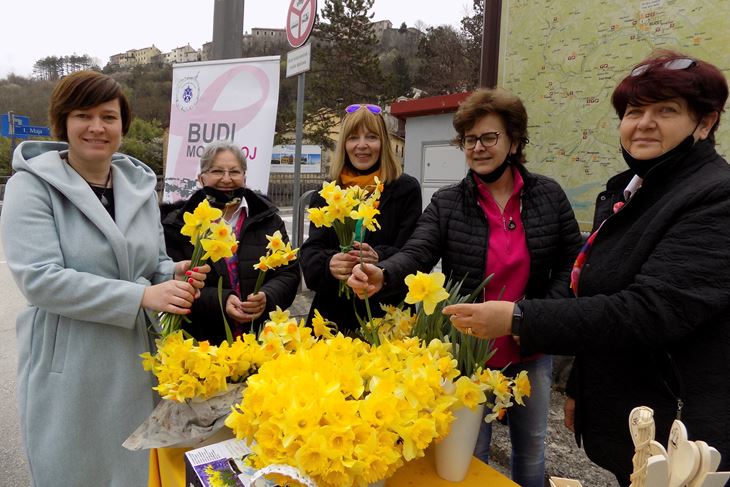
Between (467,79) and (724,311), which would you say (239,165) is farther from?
(467,79)

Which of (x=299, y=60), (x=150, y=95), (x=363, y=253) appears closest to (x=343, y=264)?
(x=363, y=253)

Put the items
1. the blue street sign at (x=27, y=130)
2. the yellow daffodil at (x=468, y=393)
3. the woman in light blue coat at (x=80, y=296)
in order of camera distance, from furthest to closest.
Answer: the blue street sign at (x=27, y=130)
the woman in light blue coat at (x=80, y=296)
the yellow daffodil at (x=468, y=393)

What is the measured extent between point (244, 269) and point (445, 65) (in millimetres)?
18631

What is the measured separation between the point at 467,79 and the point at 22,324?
695 inches

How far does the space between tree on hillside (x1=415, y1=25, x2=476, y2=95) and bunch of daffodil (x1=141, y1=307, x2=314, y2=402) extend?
54.8ft

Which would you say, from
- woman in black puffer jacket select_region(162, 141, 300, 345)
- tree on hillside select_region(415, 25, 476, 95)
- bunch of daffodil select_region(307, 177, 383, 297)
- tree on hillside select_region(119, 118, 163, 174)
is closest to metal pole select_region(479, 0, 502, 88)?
woman in black puffer jacket select_region(162, 141, 300, 345)

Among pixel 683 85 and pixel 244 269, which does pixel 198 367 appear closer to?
pixel 244 269

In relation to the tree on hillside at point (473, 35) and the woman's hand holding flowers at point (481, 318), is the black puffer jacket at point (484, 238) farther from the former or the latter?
the tree on hillside at point (473, 35)

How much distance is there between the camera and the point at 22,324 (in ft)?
5.43

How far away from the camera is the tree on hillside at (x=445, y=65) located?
1798 cm

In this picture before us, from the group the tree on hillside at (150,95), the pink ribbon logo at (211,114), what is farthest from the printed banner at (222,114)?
the tree on hillside at (150,95)

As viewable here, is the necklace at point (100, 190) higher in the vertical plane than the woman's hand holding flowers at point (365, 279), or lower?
higher

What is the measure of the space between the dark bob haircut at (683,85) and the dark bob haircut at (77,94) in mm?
1636

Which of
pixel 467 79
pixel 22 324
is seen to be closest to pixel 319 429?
pixel 22 324
